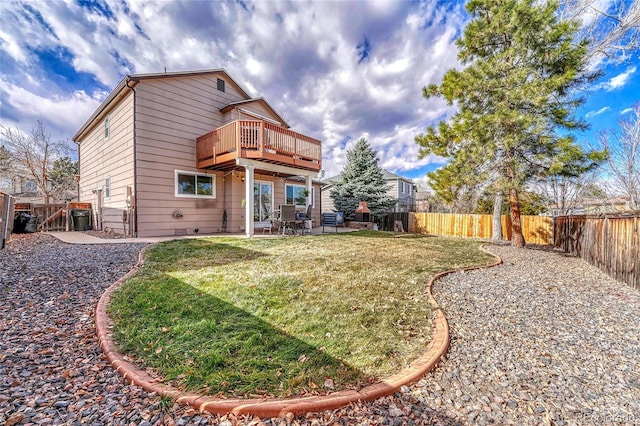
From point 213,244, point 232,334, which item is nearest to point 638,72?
point 232,334

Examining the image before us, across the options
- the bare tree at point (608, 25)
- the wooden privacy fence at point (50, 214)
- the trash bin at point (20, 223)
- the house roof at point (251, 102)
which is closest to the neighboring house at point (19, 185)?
the wooden privacy fence at point (50, 214)

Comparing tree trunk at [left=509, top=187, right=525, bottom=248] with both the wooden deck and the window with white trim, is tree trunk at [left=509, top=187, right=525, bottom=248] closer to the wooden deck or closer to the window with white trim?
the wooden deck

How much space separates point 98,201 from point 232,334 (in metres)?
13.2

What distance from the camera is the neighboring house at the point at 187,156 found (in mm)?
8969

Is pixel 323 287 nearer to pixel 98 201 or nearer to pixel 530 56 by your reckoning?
pixel 530 56

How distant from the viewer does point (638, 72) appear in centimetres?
773

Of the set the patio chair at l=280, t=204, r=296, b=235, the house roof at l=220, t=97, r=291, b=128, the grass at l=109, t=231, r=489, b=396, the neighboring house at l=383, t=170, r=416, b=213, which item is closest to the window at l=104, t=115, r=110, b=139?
the house roof at l=220, t=97, r=291, b=128

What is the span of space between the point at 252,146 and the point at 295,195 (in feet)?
16.5

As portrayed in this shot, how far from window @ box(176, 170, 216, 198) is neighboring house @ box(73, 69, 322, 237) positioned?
0.04 m

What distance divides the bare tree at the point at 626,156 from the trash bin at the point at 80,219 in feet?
68.4

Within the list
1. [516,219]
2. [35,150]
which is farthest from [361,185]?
[35,150]

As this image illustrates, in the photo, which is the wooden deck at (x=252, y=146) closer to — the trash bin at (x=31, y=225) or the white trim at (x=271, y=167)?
the white trim at (x=271, y=167)

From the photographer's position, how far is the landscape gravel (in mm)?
1598

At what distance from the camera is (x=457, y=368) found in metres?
2.12
